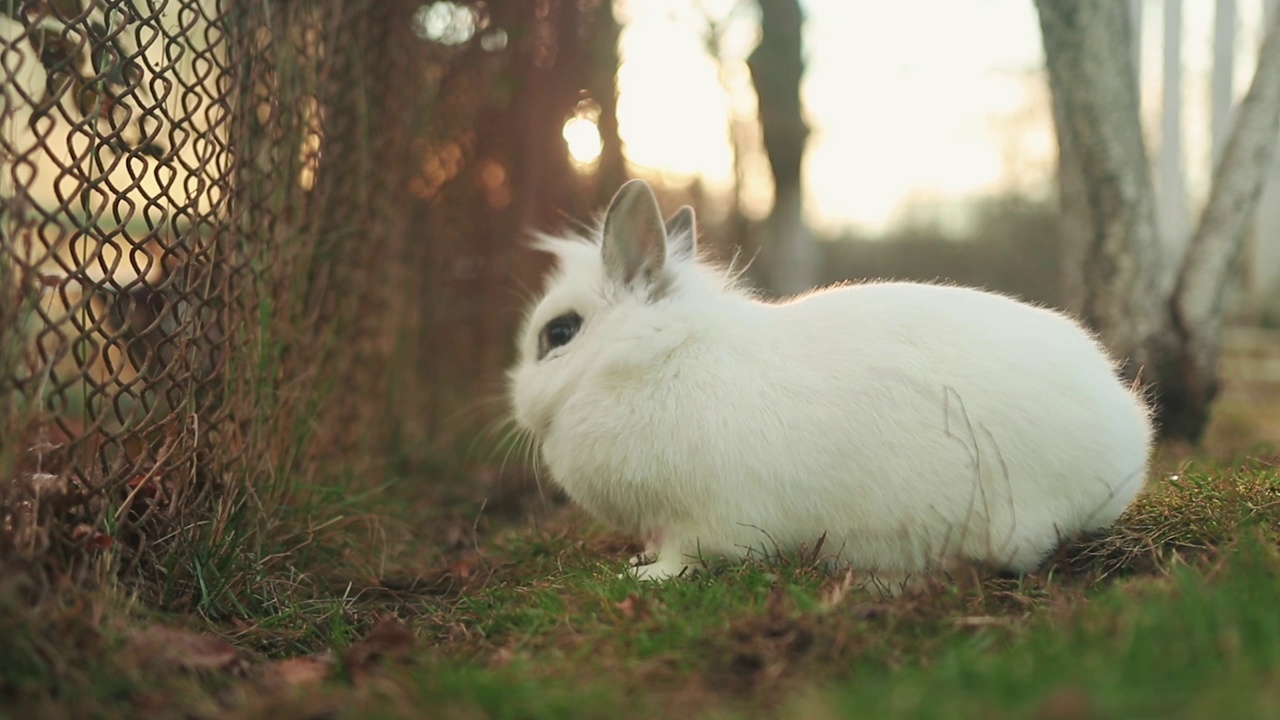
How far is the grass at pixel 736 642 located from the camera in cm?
165

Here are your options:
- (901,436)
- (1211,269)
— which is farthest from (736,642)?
(1211,269)

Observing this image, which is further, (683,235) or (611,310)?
(683,235)

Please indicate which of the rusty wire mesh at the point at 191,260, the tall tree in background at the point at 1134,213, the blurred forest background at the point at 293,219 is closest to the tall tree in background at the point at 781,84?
the blurred forest background at the point at 293,219

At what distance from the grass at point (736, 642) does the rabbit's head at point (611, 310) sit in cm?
58

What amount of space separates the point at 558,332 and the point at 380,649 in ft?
4.05

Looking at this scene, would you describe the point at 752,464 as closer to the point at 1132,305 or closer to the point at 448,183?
the point at 1132,305

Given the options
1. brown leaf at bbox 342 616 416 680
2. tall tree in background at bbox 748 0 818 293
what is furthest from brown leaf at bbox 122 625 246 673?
tall tree in background at bbox 748 0 818 293

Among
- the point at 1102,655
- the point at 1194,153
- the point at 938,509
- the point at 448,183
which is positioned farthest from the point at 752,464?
the point at 1194,153

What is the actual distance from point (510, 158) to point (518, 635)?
4.11 metres

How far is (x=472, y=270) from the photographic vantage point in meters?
5.92

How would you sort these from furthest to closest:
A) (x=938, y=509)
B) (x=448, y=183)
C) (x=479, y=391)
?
(x=479, y=391)
(x=448, y=183)
(x=938, y=509)

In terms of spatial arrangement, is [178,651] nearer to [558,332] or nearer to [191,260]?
[191,260]

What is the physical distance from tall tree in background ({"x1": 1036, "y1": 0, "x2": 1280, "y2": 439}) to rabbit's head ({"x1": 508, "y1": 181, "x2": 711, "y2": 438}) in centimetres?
234

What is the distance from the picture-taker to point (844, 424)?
270 centimetres
